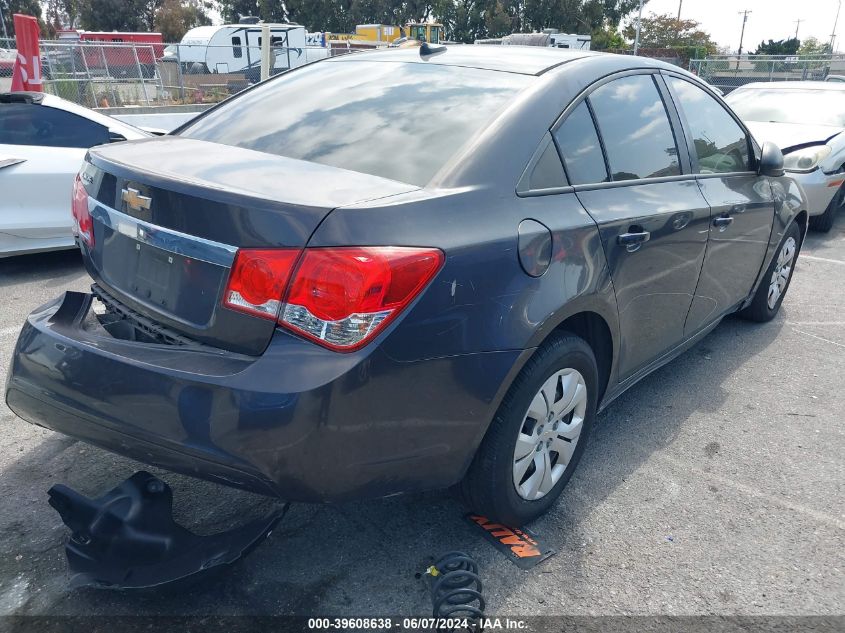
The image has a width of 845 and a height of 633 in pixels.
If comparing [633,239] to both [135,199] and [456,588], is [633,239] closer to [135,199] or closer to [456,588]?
[456,588]

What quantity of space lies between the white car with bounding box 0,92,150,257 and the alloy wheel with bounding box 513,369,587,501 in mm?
4143

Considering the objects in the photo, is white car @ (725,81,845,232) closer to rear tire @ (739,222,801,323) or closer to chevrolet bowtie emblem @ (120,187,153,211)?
rear tire @ (739,222,801,323)

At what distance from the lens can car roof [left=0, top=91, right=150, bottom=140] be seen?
5.26 metres

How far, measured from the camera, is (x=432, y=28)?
3288 centimetres

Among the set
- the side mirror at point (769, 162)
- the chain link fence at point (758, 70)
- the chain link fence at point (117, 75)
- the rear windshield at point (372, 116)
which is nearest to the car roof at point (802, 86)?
the side mirror at point (769, 162)

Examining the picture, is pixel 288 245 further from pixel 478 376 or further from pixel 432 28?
pixel 432 28

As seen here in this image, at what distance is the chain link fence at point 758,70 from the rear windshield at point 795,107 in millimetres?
18603

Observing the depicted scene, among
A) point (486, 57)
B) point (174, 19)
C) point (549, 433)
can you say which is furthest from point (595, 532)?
point (174, 19)

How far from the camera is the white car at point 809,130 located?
7.50m

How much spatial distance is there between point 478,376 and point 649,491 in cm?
125

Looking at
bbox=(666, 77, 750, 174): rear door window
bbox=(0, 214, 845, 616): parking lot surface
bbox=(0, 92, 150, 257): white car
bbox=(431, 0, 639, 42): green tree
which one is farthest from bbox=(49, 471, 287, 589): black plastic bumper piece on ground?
bbox=(431, 0, 639, 42): green tree

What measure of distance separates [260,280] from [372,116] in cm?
96

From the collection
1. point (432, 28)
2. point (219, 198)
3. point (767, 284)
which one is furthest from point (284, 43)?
point (219, 198)

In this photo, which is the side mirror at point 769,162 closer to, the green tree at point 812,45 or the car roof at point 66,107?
the car roof at point 66,107
